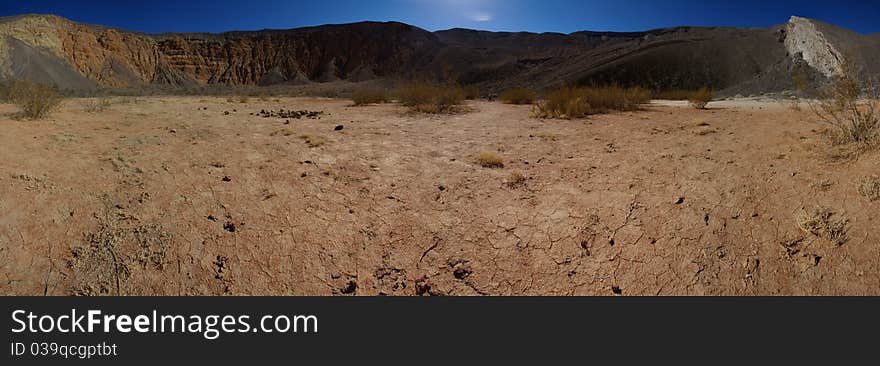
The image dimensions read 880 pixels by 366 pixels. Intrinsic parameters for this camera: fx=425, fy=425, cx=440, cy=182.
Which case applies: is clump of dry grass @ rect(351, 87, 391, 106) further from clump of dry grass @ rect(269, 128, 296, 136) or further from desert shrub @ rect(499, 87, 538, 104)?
clump of dry grass @ rect(269, 128, 296, 136)

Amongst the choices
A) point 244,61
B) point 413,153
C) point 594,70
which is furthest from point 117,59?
point 413,153

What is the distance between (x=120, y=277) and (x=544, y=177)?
339 cm

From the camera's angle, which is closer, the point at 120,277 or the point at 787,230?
the point at 120,277

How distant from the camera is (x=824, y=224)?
2598 millimetres

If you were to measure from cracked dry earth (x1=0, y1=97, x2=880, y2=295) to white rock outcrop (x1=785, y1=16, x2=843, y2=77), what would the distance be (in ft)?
61.8

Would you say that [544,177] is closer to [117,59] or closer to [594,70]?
[594,70]

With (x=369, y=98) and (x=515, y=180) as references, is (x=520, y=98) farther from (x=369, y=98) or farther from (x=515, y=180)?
(x=515, y=180)

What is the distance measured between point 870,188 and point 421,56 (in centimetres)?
4924

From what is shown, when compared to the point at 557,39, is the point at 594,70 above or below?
below

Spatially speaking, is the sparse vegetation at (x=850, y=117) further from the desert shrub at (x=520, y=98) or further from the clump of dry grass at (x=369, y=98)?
the clump of dry grass at (x=369, y=98)

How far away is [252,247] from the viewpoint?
9.16 ft

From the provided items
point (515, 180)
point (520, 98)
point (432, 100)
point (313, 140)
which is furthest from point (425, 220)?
point (520, 98)

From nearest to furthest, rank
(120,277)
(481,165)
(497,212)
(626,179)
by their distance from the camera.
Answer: (120,277) < (497,212) < (626,179) < (481,165)

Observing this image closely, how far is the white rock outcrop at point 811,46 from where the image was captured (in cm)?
1827
